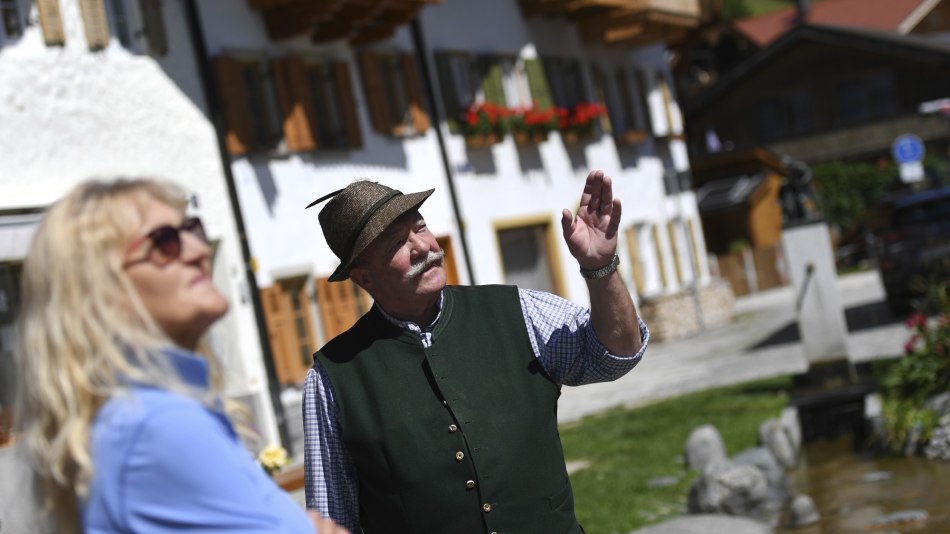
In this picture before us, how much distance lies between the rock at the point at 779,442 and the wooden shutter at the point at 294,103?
8.25m

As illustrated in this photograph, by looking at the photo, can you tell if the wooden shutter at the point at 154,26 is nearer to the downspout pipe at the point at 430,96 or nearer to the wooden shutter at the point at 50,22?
the wooden shutter at the point at 50,22

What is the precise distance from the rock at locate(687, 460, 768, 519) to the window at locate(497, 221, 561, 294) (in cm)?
1489

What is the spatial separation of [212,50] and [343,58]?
3.09 metres

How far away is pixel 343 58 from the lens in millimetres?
19766

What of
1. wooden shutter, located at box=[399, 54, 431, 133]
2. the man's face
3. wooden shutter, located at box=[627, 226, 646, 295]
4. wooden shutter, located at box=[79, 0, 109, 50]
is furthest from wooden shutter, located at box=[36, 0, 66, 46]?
wooden shutter, located at box=[627, 226, 646, 295]

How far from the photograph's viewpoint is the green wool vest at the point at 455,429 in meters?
3.68

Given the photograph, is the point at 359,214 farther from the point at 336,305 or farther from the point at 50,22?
the point at 336,305

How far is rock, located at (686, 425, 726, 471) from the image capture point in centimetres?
1112

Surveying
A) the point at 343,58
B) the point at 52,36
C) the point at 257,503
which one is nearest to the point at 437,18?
the point at 343,58

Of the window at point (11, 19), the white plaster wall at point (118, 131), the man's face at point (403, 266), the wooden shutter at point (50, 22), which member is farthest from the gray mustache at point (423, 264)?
the wooden shutter at point (50, 22)

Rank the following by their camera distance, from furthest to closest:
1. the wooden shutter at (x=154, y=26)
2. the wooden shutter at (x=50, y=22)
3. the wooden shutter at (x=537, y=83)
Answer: the wooden shutter at (x=537, y=83), the wooden shutter at (x=154, y=26), the wooden shutter at (x=50, y=22)

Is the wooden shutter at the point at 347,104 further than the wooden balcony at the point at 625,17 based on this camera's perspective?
No

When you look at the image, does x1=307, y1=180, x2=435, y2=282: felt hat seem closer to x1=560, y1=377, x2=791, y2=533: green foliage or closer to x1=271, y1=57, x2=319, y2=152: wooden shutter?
Result: x1=560, y1=377, x2=791, y2=533: green foliage

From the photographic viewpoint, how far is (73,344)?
2125 mm
